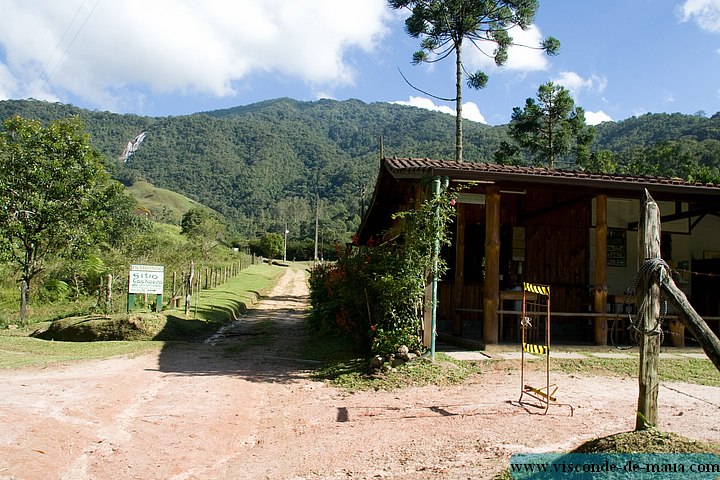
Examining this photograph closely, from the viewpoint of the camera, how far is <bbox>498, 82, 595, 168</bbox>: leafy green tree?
2689cm

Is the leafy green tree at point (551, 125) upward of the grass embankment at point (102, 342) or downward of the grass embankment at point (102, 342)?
upward

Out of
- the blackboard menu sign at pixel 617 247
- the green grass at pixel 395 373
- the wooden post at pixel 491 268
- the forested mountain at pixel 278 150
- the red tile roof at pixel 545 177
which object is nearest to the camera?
the green grass at pixel 395 373

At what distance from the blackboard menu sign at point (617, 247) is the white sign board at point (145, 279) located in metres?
12.0

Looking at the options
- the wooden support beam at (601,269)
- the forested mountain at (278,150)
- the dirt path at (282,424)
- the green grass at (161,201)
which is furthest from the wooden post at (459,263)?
the green grass at (161,201)

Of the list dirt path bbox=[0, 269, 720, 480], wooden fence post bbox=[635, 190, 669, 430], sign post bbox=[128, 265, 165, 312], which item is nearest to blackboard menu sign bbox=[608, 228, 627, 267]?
dirt path bbox=[0, 269, 720, 480]

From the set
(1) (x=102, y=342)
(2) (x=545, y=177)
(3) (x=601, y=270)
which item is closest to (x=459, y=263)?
(3) (x=601, y=270)

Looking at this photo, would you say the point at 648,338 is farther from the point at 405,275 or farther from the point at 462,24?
the point at 462,24

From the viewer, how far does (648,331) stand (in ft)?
12.2

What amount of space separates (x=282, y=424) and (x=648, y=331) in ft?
13.6

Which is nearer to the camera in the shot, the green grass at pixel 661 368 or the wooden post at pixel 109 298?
the green grass at pixel 661 368

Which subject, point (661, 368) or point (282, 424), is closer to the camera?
point (282, 424)

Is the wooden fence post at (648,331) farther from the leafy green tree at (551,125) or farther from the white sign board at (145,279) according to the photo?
the leafy green tree at (551,125)

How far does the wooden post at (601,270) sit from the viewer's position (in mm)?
9797

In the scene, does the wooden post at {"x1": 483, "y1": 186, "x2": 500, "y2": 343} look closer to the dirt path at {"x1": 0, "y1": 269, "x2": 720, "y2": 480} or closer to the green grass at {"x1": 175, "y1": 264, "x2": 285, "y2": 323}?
the dirt path at {"x1": 0, "y1": 269, "x2": 720, "y2": 480}
